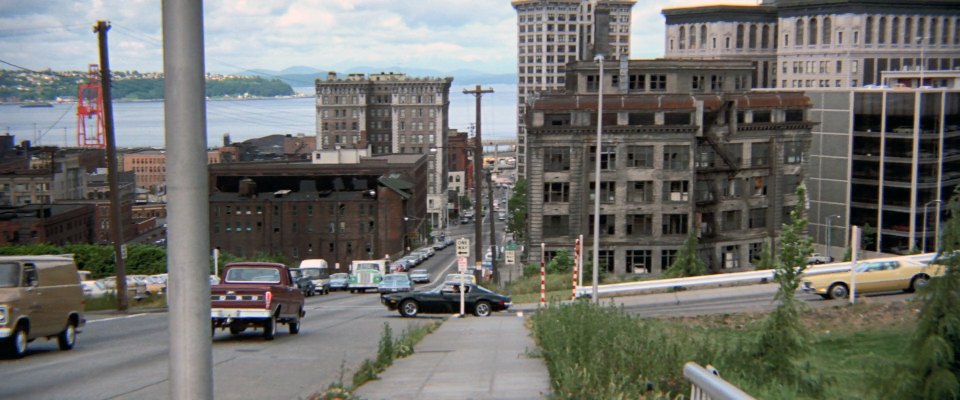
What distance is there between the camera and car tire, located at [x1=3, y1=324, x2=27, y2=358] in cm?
1731

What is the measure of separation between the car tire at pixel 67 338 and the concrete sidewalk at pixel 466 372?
6.60 m

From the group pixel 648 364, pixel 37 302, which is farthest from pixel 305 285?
pixel 648 364

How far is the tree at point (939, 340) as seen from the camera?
988 centimetres

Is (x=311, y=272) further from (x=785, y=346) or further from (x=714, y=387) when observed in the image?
(x=714, y=387)

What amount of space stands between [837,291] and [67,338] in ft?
70.2

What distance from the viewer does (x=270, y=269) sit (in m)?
22.2

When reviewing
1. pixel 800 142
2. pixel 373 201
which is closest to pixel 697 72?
pixel 800 142

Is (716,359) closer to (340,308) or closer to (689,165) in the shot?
(340,308)

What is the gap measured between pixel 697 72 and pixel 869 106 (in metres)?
23.0

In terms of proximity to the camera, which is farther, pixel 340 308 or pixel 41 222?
pixel 41 222

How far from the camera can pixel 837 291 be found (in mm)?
30531

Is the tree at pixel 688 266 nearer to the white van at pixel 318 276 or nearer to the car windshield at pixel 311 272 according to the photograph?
the white van at pixel 318 276

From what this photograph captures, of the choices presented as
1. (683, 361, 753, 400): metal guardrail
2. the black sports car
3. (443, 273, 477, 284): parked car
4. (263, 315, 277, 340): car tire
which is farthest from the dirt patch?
(683, 361, 753, 400): metal guardrail

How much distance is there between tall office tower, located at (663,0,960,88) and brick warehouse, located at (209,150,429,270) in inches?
1833
